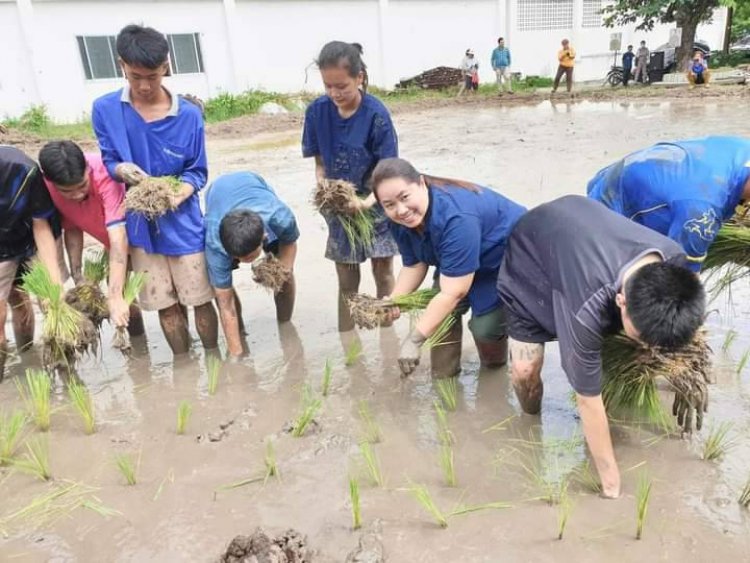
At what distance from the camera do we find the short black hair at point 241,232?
10.2 ft

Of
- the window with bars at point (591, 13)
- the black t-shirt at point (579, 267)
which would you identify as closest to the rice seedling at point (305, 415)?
the black t-shirt at point (579, 267)

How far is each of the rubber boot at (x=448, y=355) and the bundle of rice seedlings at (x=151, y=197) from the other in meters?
1.55

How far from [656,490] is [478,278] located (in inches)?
45.5

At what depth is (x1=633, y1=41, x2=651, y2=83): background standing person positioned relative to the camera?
61.3ft

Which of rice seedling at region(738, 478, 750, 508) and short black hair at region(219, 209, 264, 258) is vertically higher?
short black hair at region(219, 209, 264, 258)

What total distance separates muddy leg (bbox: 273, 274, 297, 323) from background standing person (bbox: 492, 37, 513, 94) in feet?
54.0

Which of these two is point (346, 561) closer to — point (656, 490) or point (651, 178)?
point (656, 490)

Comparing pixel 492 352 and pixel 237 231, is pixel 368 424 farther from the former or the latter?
pixel 237 231

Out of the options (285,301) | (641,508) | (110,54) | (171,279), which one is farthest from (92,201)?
(110,54)

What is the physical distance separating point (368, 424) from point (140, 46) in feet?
6.70

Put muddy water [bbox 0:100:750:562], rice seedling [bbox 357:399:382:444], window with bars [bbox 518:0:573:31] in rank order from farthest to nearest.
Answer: window with bars [bbox 518:0:573:31] < rice seedling [bbox 357:399:382:444] < muddy water [bbox 0:100:750:562]

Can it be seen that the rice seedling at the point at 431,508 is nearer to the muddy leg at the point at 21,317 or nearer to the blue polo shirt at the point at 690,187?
the blue polo shirt at the point at 690,187

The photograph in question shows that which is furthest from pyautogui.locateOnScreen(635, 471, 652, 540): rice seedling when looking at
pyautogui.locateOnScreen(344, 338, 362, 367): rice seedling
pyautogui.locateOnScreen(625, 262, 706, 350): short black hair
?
pyautogui.locateOnScreen(344, 338, 362, 367): rice seedling

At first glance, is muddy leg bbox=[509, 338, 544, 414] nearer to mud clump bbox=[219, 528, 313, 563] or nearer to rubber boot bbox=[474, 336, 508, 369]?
rubber boot bbox=[474, 336, 508, 369]
